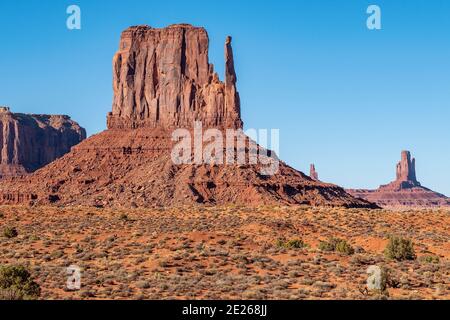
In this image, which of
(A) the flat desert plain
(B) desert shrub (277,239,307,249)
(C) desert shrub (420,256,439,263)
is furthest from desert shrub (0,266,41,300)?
(C) desert shrub (420,256,439,263)

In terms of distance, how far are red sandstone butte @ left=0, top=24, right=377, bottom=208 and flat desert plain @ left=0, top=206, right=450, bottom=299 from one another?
1136 inches

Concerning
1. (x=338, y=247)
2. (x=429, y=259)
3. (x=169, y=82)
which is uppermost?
(x=169, y=82)

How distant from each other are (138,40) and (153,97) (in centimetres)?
1157

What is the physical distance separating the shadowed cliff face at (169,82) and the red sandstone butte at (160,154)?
18 centimetres

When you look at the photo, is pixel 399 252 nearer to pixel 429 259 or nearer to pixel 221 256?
pixel 429 259

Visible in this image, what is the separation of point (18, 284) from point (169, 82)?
103849mm

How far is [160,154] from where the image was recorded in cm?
11394

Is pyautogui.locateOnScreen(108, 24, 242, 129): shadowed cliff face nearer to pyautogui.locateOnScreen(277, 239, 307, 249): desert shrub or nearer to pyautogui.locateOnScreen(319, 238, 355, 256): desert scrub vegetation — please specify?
pyautogui.locateOnScreen(277, 239, 307, 249): desert shrub

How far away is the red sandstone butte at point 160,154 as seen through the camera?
329 ft

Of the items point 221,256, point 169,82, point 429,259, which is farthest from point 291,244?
point 169,82

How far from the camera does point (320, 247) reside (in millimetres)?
46062

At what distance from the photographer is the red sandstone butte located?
329ft

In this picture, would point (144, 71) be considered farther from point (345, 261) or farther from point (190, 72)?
point (345, 261)
